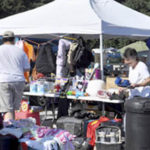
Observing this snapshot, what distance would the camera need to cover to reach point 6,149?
3.96 m

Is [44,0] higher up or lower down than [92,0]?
higher up

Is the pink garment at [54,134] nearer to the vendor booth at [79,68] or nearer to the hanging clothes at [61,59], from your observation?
the vendor booth at [79,68]

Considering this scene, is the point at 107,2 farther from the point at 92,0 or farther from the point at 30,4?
the point at 30,4

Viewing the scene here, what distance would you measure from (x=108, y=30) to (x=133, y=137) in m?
2.81

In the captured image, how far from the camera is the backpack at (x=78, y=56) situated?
8.12 meters

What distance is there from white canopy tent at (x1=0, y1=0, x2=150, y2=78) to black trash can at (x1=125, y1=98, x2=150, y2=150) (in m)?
2.39

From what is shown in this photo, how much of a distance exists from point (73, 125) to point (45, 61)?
263 cm

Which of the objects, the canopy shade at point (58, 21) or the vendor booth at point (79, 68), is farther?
the canopy shade at point (58, 21)

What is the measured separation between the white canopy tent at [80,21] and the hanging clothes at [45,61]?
0.40m

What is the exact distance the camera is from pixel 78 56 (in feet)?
26.6

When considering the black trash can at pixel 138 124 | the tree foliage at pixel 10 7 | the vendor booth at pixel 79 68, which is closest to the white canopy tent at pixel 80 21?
the vendor booth at pixel 79 68

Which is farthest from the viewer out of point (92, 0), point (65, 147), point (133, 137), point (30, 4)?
point (30, 4)

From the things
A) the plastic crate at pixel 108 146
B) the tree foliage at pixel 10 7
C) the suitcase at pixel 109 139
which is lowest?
the plastic crate at pixel 108 146

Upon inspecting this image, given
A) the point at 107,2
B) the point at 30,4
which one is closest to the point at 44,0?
the point at 30,4
